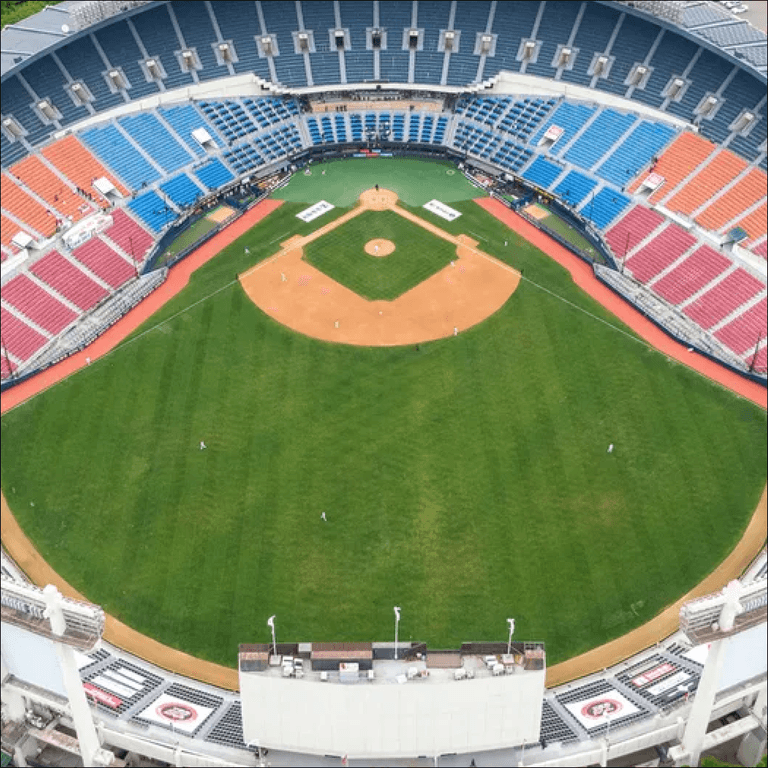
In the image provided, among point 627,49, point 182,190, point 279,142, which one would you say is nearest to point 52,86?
point 182,190

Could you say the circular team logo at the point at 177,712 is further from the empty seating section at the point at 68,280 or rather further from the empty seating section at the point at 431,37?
the empty seating section at the point at 431,37

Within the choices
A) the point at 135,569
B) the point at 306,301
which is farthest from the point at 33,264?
the point at 135,569

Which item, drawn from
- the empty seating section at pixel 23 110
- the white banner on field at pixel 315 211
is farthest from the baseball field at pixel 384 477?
the empty seating section at pixel 23 110

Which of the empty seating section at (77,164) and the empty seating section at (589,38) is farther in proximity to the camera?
the empty seating section at (589,38)

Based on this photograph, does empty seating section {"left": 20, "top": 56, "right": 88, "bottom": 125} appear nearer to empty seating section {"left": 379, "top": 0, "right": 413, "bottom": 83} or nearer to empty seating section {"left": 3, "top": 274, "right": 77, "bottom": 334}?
empty seating section {"left": 3, "top": 274, "right": 77, "bottom": 334}

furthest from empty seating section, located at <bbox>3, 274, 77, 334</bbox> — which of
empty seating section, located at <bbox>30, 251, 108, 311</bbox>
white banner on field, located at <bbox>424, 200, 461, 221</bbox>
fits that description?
white banner on field, located at <bbox>424, 200, 461, 221</bbox>

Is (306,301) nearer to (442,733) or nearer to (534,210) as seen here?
(534,210)
